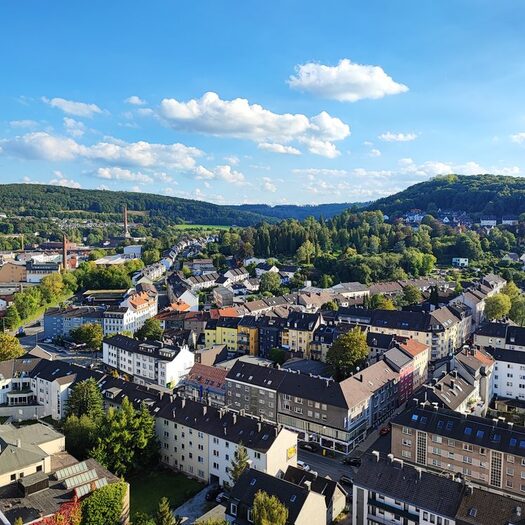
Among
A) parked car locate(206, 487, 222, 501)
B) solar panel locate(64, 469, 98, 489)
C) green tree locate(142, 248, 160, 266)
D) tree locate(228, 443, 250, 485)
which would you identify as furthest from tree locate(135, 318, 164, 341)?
green tree locate(142, 248, 160, 266)

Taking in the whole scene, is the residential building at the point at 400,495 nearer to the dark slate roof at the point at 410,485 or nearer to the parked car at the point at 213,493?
the dark slate roof at the point at 410,485

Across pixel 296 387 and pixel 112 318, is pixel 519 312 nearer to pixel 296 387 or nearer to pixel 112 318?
pixel 296 387

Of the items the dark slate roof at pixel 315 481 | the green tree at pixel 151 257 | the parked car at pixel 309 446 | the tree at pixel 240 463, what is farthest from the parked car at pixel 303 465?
the green tree at pixel 151 257

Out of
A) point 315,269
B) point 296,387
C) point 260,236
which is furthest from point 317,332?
point 260,236

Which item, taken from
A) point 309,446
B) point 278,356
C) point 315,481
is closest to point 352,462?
point 309,446

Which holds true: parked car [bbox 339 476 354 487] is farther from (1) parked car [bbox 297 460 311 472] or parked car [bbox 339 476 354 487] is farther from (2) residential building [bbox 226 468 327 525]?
(2) residential building [bbox 226 468 327 525]

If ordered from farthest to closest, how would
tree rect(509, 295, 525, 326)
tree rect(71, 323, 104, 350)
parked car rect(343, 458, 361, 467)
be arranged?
1. tree rect(509, 295, 525, 326)
2. tree rect(71, 323, 104, 350)
3. parked car rect(343, 458, 361, 467)

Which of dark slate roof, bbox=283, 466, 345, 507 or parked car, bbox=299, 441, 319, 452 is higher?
dark slate roof, bbox=283, 466, 345, 507
